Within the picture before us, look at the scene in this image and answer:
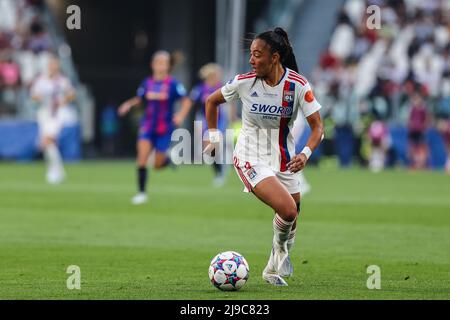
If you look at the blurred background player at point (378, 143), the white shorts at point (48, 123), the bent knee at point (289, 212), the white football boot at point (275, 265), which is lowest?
the blurred background player at point (378, 143)

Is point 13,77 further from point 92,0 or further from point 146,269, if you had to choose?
point 146,269

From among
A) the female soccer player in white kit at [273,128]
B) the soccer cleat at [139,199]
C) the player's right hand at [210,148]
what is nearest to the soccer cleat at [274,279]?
the female soccer player in white kit at [273,128]

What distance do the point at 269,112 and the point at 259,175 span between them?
1.91 ft

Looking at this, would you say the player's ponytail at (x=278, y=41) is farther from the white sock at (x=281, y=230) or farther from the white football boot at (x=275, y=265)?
the white football boot at (x=275, y=265)

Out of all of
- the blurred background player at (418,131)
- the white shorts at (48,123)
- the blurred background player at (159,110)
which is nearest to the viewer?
the blurred background player at (159,110)

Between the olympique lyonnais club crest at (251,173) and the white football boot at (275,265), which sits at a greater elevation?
the olympique lyonnais club crest at (251,173)

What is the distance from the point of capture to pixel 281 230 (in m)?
10.1

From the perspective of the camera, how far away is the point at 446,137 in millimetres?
33156

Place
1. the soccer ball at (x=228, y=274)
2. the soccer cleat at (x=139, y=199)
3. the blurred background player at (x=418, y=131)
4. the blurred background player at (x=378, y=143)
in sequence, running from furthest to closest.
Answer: the blurred background player at (x=378, y=143), the blurred background player at (x=418, y=131), the soccer cleat at (x=139, y=199), the soccer ball at (x=228, y=274)

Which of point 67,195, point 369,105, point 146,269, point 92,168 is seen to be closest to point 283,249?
point 146,269

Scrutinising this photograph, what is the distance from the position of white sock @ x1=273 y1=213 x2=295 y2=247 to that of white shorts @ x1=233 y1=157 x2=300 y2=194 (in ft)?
1.12

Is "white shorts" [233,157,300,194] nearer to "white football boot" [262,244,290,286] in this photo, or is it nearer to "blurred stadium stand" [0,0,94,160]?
"white football boot" [262,244,290,286]

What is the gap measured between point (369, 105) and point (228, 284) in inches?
1025

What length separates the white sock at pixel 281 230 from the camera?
32.8 feet
